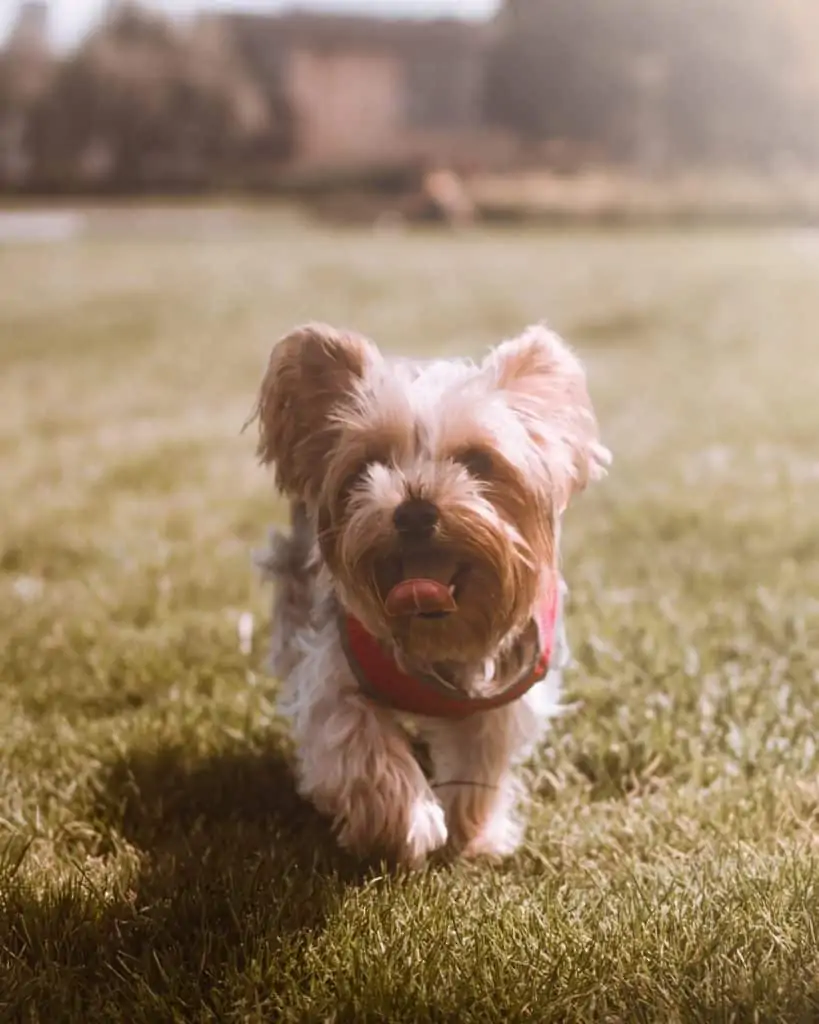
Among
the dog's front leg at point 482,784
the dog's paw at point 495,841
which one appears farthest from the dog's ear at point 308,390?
the dog's paw at point 495,841

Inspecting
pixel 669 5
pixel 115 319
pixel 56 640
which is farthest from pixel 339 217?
pixel 56 640

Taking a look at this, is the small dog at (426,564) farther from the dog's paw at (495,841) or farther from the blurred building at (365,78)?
the blurred building at (365,78)

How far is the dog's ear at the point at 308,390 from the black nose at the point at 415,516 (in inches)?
15.6

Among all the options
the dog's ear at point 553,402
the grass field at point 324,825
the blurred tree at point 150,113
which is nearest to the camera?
the grass field at point 324,825

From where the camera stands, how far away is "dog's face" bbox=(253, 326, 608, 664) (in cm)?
303

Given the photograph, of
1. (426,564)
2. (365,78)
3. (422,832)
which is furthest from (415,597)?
(365,78)

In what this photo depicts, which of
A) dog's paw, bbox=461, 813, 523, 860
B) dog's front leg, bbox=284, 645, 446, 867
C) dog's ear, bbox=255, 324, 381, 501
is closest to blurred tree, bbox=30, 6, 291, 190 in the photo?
dog's ear, bbox=255, 324, 381, 501

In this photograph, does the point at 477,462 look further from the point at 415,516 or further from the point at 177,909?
the point at 177,909

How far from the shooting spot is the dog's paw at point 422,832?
3.39m

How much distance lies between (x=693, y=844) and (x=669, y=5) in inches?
478

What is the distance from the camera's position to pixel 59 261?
16328 millimetres

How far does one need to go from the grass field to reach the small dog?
0.20 meters

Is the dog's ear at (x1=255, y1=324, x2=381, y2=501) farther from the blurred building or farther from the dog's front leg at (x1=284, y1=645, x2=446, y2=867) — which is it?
the blurred building

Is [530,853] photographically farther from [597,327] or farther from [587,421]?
[597,327]
